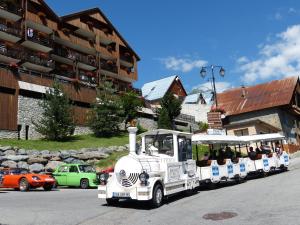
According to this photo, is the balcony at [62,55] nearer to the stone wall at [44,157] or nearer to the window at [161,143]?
the stone wall at [44,157]

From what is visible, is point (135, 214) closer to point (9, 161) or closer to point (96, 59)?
point (9, 161)

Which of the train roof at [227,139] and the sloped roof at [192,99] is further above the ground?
the sloped roof at [192,99]

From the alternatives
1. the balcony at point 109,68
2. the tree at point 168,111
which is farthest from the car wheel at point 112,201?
the balcony at point 109,68

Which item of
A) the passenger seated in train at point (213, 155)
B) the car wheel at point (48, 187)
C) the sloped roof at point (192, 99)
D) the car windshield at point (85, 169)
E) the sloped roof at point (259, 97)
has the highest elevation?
the sloped roof at point (192, 99)

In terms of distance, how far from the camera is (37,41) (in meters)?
45.1

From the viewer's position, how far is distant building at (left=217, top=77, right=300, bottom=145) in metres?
51.4

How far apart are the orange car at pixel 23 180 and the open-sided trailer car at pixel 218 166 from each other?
26.8 feet

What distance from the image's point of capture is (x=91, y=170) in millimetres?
23438

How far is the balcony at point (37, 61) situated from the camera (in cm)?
4319

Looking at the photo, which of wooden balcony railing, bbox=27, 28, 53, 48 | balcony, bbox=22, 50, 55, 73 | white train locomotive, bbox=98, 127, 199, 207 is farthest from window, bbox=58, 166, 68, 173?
wooden balcony railing, bbox=27, 28, 53, 48

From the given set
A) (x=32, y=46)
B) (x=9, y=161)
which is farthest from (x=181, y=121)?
(x=9, y=161)

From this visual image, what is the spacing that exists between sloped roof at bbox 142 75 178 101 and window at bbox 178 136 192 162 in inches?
2238

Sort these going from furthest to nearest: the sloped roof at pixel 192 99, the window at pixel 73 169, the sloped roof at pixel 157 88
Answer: the sloped roof at pixel 192 99, the sloped roof at pixel 157 88, the window at pixel 73 169

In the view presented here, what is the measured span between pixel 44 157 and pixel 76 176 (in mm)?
6966
